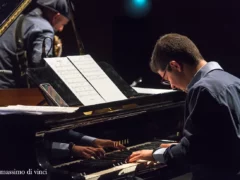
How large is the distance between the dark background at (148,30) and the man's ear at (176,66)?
2210 millimetres

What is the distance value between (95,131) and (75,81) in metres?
0.34

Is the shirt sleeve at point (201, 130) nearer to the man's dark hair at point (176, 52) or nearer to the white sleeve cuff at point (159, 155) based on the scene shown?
the white sleeve cuff at point (159, 155)

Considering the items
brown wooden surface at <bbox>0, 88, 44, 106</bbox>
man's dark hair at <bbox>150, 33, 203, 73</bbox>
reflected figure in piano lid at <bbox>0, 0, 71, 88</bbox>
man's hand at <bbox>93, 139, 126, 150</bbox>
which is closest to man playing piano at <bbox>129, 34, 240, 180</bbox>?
man's dark hair at <bbox>150, 33, 203, 73</bbox>

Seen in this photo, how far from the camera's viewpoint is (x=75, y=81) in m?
2.49

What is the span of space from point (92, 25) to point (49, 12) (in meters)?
1.98

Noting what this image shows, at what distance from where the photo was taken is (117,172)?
2197mm

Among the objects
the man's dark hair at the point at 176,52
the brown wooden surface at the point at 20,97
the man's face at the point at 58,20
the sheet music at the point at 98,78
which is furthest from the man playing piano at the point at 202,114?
the man's face at the point at 58,20

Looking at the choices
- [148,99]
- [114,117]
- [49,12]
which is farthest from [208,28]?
[114,117]

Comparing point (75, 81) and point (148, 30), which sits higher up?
point (75, 81)

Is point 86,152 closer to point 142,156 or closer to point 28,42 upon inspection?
point 142,156

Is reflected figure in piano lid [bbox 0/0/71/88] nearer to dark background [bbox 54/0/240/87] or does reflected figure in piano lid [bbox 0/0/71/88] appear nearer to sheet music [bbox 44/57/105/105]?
sheet music [bbox 44/57/105/105]

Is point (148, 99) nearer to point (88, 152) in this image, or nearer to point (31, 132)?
point (88, 152)

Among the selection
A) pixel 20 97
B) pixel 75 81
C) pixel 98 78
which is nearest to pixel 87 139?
pixel 75 81

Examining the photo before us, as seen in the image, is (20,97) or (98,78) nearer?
(98,78)
